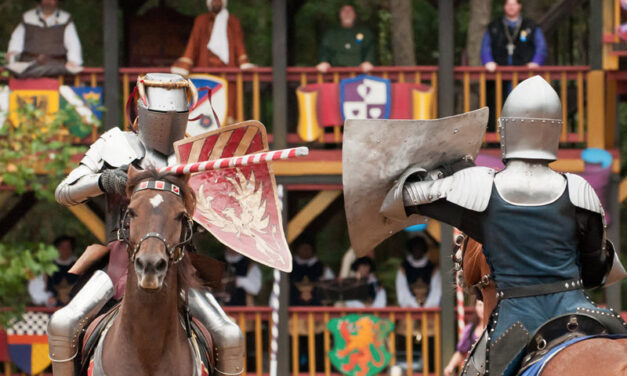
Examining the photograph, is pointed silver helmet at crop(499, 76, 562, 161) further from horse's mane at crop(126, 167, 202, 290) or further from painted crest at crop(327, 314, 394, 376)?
painted crest at crop(327, 314, 394, 376)

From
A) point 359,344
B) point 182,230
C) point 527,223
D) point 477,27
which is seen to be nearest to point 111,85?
point 359,344

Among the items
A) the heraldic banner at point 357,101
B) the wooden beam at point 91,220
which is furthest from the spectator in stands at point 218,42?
the wooden beam at point 91,220

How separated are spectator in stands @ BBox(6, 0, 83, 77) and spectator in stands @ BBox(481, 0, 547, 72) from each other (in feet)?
13.9

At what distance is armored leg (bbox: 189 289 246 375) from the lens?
724 centimetres

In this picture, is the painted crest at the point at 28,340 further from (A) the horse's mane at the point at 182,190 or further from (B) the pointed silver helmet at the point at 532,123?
(B) the pointed silver helmet at the point at 532,123

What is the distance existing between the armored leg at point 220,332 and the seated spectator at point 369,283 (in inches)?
251

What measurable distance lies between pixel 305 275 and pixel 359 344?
1.00 metres

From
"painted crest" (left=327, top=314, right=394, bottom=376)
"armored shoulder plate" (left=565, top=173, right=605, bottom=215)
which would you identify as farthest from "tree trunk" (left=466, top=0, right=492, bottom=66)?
"armored shoulder plate" (left=565, top=173, right=605, bottom=215)

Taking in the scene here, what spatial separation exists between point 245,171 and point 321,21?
12411mm

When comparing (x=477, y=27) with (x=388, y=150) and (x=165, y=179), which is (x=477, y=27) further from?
(x=388, y=150)

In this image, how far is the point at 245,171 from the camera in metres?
7.13

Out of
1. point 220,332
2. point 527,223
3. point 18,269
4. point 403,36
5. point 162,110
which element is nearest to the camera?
point 527,223

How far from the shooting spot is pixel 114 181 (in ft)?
22.4

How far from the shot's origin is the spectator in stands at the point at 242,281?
13.7 m
